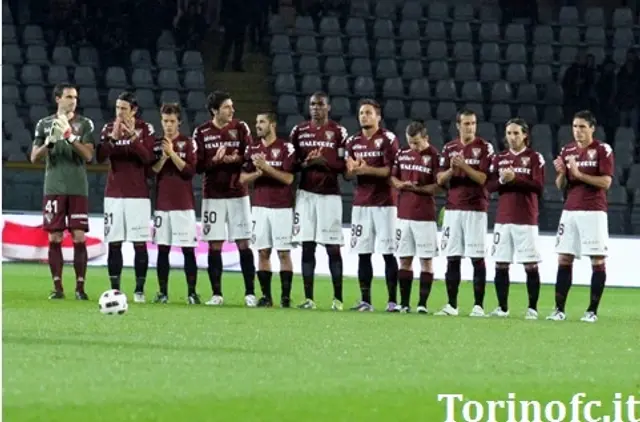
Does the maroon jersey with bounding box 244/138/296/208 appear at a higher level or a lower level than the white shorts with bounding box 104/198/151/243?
higher

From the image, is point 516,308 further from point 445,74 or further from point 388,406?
point 445,74

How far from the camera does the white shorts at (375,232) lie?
15508mm

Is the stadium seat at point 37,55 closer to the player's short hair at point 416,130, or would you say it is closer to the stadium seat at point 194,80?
the stadium seat at point 194,80

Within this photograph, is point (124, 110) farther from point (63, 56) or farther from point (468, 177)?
point (63, 56)

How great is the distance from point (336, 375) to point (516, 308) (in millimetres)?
7600

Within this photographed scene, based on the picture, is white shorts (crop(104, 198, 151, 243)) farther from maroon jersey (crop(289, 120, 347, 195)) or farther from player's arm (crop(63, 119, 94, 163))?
maroon jersey (crop(289, 120, 347, 195))

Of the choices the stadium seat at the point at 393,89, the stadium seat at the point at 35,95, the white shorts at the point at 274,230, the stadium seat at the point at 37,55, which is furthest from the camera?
the stadium seat at the point at 37,55

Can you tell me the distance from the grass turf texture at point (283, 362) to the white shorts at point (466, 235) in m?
1.01

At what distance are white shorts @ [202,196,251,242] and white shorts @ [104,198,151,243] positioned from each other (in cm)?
58

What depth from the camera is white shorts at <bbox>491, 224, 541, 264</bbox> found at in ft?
49.2

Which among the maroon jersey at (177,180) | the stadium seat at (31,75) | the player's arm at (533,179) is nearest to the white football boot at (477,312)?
the player's arm at (533,179)

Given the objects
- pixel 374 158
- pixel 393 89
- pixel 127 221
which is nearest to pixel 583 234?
pixel 374 158

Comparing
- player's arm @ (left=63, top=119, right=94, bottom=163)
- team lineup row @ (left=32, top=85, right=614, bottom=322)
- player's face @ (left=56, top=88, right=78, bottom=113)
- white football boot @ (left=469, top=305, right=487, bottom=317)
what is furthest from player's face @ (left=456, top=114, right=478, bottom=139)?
player's face @ (left=56, top=88, right=78, bottom=113)

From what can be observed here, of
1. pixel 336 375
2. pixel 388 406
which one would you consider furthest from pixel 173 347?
pixel 388 406
